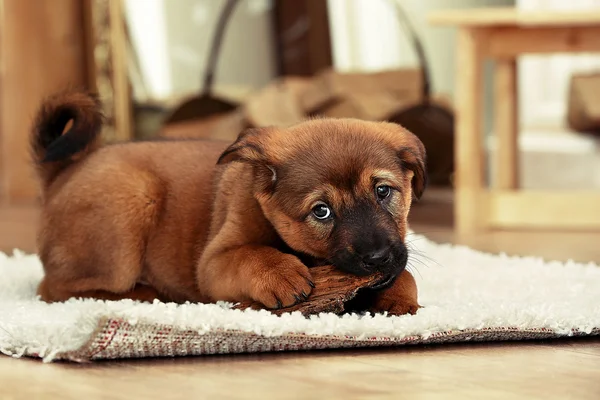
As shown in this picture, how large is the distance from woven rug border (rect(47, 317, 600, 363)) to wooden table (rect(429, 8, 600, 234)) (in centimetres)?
254

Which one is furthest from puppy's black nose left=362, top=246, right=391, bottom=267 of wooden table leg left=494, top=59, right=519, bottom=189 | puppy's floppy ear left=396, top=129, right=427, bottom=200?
wooden table leg left=494, top=59, right=519, bottom=189

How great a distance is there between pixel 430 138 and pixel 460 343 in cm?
422

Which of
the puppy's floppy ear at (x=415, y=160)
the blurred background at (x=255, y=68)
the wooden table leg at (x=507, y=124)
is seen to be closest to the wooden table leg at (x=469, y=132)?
the wooden table leg at (x=507, y=124)

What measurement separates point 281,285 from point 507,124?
11.8 feet

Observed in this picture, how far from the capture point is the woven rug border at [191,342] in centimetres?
189

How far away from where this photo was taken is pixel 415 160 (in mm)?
2299

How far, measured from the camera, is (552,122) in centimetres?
659

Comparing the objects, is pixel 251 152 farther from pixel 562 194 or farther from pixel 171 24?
pixel 171 24

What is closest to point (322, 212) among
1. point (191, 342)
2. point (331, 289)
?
point (331, 289)

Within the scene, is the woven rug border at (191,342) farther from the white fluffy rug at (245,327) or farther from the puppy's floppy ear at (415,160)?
the puppy's floppy ear at (415,160)

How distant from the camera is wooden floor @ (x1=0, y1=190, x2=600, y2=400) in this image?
1.65 m

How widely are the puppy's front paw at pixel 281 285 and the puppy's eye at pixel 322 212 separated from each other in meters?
0.11

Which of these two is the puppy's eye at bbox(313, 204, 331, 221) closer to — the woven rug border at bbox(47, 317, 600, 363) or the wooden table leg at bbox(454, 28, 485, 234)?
the woven rug border at bbox(47, 317, 600, 363)

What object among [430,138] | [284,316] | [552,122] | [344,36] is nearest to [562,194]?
[430,138]
